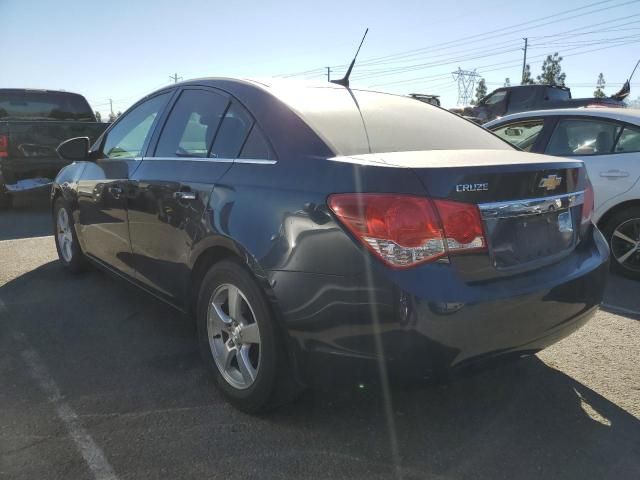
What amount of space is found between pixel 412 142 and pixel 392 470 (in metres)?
1.53

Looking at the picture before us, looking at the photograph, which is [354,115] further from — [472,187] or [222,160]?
[472,187]

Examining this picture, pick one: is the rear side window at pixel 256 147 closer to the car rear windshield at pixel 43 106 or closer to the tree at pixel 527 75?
the car rear windshield at pixel 43 106

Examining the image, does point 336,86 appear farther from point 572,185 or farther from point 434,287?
point 434,287

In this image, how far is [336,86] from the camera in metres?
3.38

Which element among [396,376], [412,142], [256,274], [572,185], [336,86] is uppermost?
[336,86]

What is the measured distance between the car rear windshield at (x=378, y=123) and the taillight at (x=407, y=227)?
1.30 ft

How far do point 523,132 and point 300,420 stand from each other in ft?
14.7

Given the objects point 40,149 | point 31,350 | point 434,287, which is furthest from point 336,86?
point 40,149

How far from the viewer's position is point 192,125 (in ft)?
10.9

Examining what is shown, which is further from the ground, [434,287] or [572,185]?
[572,185]

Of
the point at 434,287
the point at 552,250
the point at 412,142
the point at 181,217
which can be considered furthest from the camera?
the point at 181,217

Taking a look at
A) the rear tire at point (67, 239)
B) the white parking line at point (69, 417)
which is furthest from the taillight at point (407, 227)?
the rear tire at point (67, 239)

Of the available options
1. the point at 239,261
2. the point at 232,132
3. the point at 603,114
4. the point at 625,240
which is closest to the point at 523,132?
the point at 603,114

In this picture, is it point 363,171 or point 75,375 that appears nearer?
point 363,171
